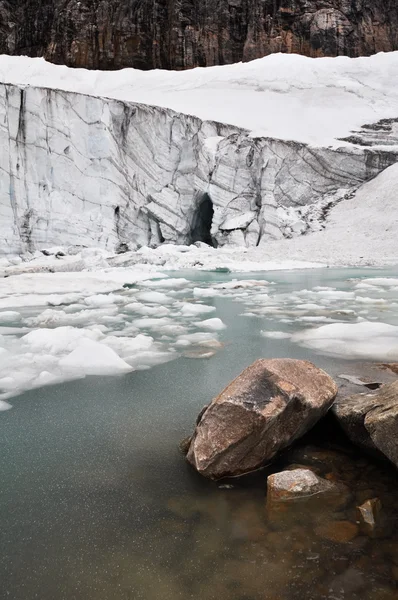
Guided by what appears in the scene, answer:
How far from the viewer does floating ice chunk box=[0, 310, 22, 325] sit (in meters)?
5.36

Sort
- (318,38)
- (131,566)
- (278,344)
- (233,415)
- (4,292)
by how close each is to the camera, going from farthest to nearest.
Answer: (318,38) < (4,292) < (278,344) < (233,415) < (131,566)

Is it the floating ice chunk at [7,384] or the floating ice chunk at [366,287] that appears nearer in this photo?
→ the floating ice chunk at [7,384]

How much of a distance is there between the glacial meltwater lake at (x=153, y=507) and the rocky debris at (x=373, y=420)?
0.08m

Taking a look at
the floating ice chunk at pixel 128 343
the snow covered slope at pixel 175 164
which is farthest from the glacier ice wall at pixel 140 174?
the floating ice chunk at pixel 128 343

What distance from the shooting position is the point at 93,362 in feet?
11.2

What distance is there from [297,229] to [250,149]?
3814 millimetres

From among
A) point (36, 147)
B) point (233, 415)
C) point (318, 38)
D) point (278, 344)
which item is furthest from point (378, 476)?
point (318, 38)

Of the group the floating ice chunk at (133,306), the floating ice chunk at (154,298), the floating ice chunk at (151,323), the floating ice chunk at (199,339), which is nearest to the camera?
the floating ice chunk at (199,339)

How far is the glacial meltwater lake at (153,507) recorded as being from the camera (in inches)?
53.3

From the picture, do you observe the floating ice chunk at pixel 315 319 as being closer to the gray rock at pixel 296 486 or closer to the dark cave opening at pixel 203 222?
the gray rock at pixel 296 486

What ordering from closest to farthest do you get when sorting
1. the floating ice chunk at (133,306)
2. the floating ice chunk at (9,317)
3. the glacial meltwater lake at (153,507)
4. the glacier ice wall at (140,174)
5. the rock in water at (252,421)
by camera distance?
the glacial meltwater lake at (153,507), the rock in water at (252,421), the floating ice chunk at (9,317), the floating ice chunk at (133,306), the glacier ice wall at (140,174)

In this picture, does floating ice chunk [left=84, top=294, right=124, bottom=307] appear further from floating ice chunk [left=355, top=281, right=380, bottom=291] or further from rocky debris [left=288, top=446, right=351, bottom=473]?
rocky debris [left=288, top=446, right=351, bottom=473]

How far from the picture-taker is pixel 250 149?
1830 centimetres

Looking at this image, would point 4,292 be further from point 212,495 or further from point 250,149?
point 250,149
